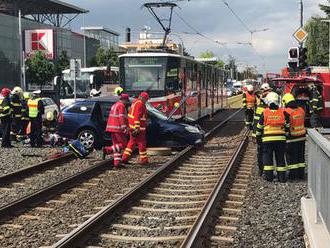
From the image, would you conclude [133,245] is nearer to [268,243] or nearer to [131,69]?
[268,243]

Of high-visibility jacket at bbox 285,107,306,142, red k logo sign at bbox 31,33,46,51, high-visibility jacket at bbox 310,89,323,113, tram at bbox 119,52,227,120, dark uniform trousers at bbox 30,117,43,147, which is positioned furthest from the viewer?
red k logo sign at bbox 31,33,46,51

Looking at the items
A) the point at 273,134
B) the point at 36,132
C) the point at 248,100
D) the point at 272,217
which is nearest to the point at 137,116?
the point at 273,134

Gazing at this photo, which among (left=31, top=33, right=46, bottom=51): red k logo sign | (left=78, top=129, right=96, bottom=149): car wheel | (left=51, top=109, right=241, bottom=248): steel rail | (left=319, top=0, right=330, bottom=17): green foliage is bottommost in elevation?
(left=51, top=109, right=241, bottom=248): steel rail

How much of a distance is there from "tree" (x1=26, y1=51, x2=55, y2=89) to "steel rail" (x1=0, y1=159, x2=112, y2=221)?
41.6m

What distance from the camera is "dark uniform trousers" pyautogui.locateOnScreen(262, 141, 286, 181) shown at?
10648 millimetres

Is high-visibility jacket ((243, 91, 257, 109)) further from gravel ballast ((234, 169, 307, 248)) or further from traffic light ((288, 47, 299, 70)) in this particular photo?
gravel ballast ((234, 169, 307, 248))

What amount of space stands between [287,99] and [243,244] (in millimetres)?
5218

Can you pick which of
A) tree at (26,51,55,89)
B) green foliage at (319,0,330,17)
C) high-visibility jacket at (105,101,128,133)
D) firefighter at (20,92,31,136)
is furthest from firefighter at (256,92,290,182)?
green foliage at (319,0,330,17)

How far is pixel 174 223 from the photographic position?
25.0 ft

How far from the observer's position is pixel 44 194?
31.0 ft

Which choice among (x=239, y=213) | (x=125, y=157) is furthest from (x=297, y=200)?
(x=125, y=157)

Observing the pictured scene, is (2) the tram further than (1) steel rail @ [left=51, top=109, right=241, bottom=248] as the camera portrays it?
Yes

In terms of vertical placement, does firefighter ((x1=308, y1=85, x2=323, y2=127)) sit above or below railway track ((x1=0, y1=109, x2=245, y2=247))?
above

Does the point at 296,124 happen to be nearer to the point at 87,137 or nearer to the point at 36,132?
the point at 87,137
